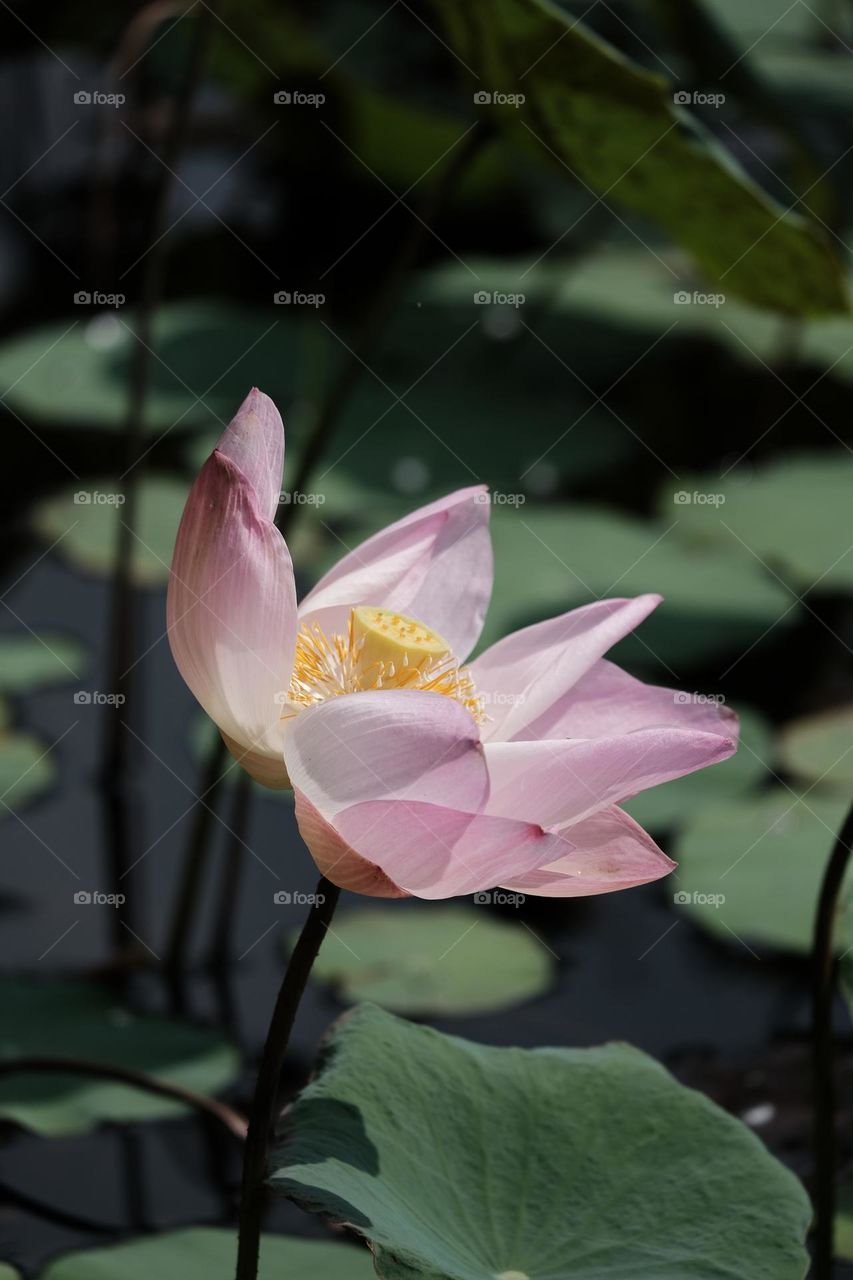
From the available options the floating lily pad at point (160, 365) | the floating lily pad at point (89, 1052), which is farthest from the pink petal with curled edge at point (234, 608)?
the floating lily pad at point (160, 365)

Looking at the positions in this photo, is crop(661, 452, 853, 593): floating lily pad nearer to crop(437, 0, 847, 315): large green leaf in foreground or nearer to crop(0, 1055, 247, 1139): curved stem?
crop(437, 0, 847, 315): large green leaf in foreground

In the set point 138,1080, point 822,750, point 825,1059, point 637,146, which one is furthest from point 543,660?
point 822,750

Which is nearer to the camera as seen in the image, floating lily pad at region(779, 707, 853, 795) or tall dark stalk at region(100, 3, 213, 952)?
tall dark stalk at region(100, 3, 213, 952)

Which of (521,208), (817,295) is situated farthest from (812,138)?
(521,208)

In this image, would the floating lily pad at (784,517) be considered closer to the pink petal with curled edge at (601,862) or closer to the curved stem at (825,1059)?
the curved stem at (825,1059)

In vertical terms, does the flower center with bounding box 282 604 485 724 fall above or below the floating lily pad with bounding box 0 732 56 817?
above

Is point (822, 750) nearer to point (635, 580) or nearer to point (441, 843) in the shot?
point (635, 580)

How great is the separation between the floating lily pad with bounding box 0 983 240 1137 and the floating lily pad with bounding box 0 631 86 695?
71 centimetres

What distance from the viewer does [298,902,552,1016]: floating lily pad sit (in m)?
1.73

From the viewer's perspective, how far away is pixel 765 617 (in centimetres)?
259

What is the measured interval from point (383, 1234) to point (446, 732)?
0.30 m

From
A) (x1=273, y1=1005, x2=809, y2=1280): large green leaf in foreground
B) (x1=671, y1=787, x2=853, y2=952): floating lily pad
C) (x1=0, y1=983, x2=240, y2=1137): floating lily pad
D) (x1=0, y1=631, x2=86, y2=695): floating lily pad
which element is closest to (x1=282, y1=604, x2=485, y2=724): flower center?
(x1=273, y1=1005, x2=809, y2=1280): large green leaf in foreground

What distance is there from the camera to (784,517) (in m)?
2.83

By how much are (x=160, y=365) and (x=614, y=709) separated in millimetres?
2603
